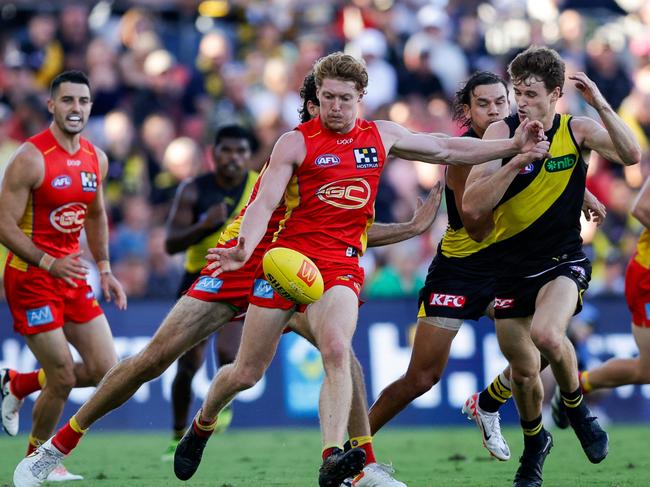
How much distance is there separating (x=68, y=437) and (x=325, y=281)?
220 centimetres

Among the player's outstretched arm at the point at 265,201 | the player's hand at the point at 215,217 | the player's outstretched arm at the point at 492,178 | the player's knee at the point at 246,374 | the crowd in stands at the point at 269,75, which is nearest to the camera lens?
the player's outstretched arm at the point at 265,201

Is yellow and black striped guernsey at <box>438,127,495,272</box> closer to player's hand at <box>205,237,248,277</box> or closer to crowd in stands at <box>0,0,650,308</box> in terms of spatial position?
player's hand at <box>205,237,248,277</box>

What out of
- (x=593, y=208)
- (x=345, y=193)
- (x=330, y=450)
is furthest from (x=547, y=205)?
(x=330, y=450)

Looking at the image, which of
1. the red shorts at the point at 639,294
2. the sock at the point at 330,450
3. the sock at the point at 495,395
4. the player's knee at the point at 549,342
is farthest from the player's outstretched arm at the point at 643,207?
the sock at the point at 330,450

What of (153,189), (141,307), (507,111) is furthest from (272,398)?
(507,111)

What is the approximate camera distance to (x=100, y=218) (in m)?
10.7

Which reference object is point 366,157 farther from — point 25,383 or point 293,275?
point 25,383

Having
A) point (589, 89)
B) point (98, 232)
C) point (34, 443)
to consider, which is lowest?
point (34, 443)

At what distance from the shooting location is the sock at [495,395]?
1007 centimetres

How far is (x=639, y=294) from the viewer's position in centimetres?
1090

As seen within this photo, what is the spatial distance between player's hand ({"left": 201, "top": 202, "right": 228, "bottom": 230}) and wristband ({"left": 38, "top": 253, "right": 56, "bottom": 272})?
2.24 meters

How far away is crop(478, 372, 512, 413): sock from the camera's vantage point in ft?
33.0

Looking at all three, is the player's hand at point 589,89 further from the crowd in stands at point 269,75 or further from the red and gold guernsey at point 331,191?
the crowd in stands at point 269,75

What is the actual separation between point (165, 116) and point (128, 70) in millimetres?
1132
